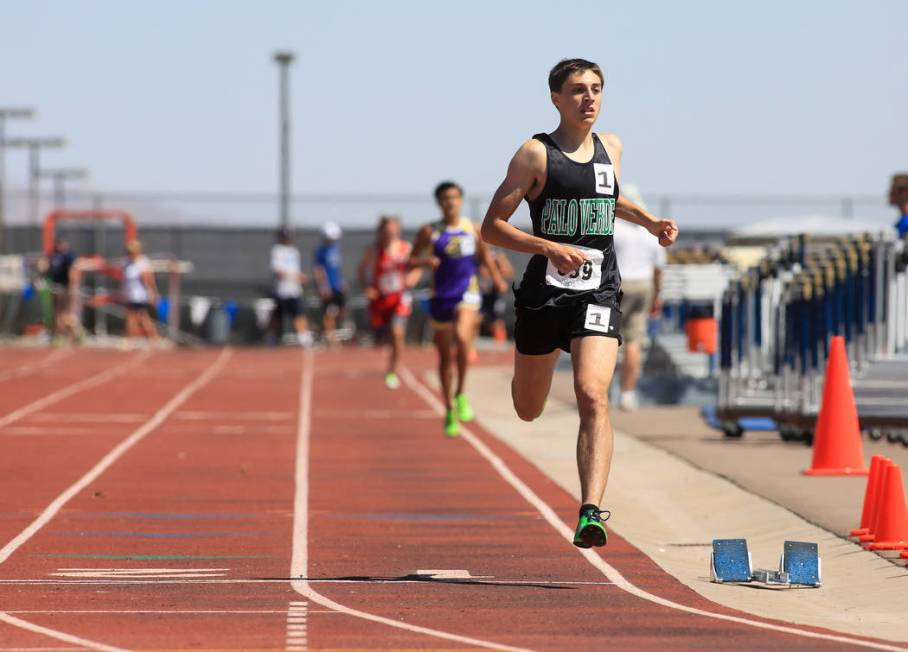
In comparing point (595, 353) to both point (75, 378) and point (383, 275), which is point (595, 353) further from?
point (75, 378)

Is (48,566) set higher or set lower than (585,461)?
lower

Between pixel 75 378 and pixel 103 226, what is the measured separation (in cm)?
2007

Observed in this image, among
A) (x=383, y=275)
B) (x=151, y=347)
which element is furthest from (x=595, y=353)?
(x=151, y=347)

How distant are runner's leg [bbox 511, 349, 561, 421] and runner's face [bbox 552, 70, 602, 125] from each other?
40.5 inches

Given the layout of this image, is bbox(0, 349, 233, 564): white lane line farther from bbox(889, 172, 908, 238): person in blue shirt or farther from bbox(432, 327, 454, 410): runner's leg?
bbox(889, 172, 908, 238): person in blue shirt

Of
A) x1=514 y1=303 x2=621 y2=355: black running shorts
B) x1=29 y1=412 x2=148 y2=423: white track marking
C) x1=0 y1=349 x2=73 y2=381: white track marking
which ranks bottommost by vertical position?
x1=0 y1=349 x2=73 y2=381: white track marking

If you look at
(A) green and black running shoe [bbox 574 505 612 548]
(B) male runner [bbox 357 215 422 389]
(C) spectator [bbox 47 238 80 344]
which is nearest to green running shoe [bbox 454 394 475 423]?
(B) male runner [bbox 357 215 422 389]

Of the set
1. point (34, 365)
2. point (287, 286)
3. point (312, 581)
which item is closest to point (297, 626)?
point (312, 581)

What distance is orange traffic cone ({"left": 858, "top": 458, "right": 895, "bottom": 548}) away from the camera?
31.6 feet

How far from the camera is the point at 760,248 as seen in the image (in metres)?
27.7

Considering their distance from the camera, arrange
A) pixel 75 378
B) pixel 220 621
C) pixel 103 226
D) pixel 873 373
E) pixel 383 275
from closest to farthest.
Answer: pixel 220 621, pixel 873 373, pixel 383 275, pixel 75 378, pixel 103 226

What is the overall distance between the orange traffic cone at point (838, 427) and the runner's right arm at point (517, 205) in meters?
4.56

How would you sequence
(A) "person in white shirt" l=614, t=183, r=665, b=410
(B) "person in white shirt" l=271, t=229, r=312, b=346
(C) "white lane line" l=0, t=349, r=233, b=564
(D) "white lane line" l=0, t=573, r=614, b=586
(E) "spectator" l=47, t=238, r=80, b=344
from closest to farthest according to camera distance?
(D) "white lane line" l=0, t=573, r=614, b=586
(C) "white lane line" l=0, t=349, r=233, b=564
(A) "person in white shirt" l=614, t=183, r=665, b=410
(B) "person in white shirt" l=271, t=229, r=312, b=346
(E) "spectator" l=47, t=238, r=80, b=344

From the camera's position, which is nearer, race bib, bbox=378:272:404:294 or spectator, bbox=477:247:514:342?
race bib, bbox=378:272:404:294
